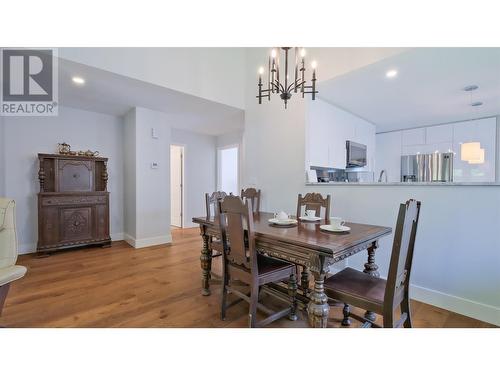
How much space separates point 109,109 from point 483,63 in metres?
5.08

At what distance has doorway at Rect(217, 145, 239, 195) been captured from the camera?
19.9 feet

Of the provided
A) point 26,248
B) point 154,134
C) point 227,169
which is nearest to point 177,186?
point 227,169

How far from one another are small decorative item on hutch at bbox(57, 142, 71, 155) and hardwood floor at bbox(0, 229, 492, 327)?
1.62 m

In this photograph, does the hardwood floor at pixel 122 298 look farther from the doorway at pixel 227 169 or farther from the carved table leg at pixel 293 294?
the doorway at pixel 227 169

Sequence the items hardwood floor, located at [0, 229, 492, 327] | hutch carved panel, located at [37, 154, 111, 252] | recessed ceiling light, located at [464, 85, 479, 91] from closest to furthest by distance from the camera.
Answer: hardwood floor, located at [0, 229, 492, 327]
recessed ceiling light, located at [464, 85, 479, 91]
hutch carved panel, located at [37, 154, 111, 252]

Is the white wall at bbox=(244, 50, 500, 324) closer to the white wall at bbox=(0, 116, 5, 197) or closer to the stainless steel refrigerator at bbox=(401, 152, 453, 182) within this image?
the stainless steel refrigerator at bbox=(401, 152, 453, 182)

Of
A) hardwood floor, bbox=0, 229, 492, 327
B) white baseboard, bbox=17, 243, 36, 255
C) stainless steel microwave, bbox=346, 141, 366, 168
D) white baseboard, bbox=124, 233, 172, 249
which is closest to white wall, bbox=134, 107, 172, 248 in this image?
white baseboard, bbox=124, 233, 172, 249

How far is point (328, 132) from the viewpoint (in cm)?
343

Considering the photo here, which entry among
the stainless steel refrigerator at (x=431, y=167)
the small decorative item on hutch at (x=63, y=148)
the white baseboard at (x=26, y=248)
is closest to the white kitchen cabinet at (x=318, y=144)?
the stainless steel refrigerator at (x=431, y=167)
